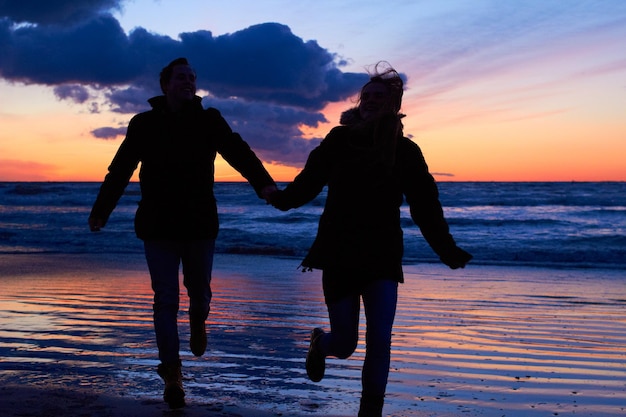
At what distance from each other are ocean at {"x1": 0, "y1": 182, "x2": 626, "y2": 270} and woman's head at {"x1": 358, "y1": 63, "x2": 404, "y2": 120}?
12.3m

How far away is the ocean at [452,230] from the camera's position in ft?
63.0

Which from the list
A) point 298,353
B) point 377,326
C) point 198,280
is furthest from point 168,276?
point 298,353

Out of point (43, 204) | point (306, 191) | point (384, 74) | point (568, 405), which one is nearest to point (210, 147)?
point (306, 191)

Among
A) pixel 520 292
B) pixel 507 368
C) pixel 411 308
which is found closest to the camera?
pixel 507 368

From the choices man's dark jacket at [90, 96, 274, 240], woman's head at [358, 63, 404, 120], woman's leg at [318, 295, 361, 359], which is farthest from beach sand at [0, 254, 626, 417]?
woman's head at [358, 63, 404, 120]

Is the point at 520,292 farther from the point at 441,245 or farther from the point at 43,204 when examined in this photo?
the point at 43,204

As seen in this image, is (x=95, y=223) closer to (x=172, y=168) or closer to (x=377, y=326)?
(x=172, y=168)

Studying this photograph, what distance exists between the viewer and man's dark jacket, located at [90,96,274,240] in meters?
4.37

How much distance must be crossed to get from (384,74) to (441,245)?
96cm

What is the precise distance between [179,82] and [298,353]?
258 centimetres

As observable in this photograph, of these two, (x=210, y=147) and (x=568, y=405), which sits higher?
(x=210, y=147)

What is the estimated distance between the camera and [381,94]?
390 centimetres

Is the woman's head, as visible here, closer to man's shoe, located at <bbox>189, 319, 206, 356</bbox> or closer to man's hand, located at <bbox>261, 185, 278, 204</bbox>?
man's hand, located at <bbox>261, 185, 278, 204</bbox>

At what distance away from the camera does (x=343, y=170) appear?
3.79 m
